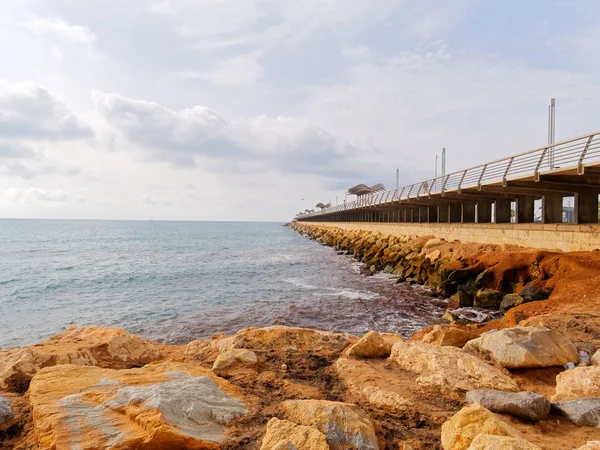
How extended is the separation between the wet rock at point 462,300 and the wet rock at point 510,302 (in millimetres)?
1809

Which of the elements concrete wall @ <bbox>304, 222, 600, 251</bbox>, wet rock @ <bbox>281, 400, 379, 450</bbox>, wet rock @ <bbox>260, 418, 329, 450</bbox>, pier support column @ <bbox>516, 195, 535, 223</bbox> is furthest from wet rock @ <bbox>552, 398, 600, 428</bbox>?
→ pier support column @ <bbox>516, 195, 535, 223</bbox>

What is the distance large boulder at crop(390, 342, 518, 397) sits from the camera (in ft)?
14.3

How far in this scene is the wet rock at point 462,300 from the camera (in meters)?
13.9

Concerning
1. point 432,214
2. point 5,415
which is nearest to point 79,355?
point 5,415

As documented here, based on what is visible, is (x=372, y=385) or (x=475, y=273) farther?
(x=475, y=273)

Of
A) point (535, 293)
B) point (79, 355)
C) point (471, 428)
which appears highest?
point (471, 428)

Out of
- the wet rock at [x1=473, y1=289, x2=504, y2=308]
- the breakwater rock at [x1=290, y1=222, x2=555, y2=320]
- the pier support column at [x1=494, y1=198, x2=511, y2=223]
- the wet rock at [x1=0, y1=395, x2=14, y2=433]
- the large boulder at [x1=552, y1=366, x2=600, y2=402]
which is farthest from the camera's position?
the pier support column at [x1=494, y1=198, x2=511, y2=223]

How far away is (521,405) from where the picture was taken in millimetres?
3564

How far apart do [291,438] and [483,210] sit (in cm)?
2279

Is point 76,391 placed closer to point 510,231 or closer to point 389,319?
point 389,319

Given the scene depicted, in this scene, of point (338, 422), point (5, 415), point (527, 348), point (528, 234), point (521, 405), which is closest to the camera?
point (338, 422)

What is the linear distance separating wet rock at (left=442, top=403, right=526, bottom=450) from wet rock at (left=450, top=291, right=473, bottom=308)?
11.8m

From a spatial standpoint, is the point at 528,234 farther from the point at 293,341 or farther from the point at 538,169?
the point at 293,341

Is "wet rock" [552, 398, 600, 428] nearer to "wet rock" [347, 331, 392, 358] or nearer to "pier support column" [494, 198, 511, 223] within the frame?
"wet rock" [347, 331, 392, 358]
